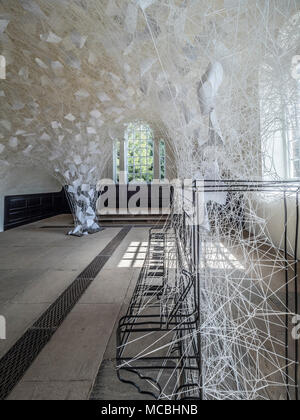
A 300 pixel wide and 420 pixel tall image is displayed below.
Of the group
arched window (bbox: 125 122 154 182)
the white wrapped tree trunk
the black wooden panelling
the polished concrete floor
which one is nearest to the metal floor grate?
the polished concrete floor

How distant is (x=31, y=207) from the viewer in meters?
6.82

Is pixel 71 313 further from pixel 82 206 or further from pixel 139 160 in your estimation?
pixel 139 160

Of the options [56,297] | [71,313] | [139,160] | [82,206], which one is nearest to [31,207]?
[82,206]

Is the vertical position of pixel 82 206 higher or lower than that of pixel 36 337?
higher

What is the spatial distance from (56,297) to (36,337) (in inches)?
22.2

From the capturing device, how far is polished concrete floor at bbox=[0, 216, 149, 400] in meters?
1.11

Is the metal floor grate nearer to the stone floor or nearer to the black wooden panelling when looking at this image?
the stone floor

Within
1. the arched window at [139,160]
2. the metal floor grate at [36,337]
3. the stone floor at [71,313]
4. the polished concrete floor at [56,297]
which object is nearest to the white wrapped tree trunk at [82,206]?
the polished concrete floor at [56,297]

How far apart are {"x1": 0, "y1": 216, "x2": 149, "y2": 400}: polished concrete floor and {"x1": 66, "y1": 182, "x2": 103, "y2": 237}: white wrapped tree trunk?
0.90 m

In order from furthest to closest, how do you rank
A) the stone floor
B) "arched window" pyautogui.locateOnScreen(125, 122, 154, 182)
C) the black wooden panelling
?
"arched window" pyautogui.locateOnScreen(125, 122, 154, 182) → the black wooden panelling → the stone floor

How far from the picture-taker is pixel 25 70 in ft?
8.57

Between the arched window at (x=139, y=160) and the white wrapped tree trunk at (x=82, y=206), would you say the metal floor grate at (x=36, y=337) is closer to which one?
the white wrapped tree trunk at (x=82, y=206)
